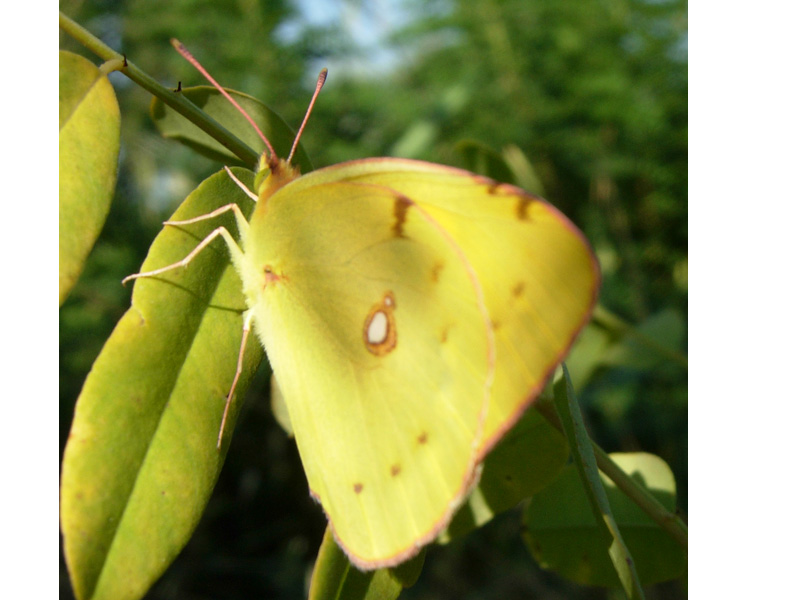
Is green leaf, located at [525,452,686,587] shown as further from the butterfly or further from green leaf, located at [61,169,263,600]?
green leaf, located at [61,169,263,600]

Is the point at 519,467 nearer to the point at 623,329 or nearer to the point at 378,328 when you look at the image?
the point at 378,328

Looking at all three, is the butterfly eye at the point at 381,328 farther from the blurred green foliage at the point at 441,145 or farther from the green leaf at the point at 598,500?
the blurred green foliage at the point at 441,145

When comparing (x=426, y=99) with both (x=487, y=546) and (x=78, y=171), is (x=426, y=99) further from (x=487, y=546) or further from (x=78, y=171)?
(x=78, y=171)

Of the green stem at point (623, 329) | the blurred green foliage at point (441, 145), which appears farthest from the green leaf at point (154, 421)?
the blurred green foliage at point (441, 145)

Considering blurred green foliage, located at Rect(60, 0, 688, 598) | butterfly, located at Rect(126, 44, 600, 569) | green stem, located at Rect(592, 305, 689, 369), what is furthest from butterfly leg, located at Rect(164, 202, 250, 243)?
blurred green foliage, located at Rect(60, 0, 688, 598)

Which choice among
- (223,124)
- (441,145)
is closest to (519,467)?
(223,124)

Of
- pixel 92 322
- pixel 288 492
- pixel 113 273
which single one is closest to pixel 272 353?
pixel 92 322
